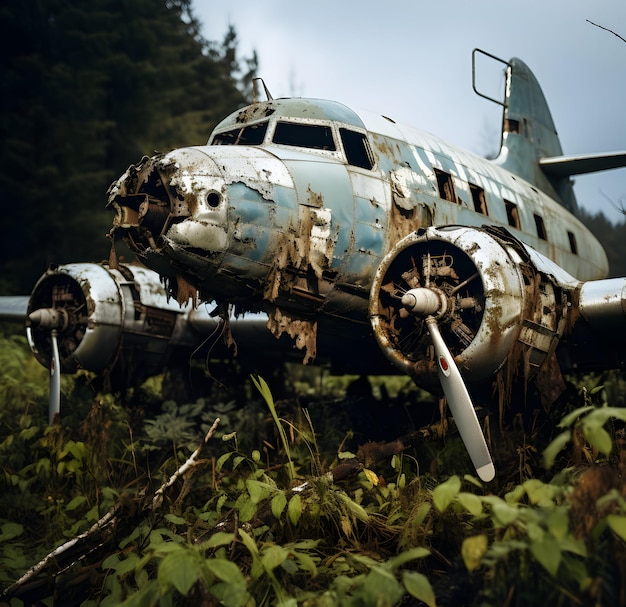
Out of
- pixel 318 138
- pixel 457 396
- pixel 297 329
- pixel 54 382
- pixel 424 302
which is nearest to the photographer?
pixel 457 396

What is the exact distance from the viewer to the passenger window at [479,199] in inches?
301

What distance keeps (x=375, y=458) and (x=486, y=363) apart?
114cm

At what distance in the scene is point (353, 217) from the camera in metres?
6.09

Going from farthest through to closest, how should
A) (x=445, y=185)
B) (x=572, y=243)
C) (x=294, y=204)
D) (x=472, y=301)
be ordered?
(x=572, y=243) < (x=445, y=185) < (x=294, y=204) < (x=472, y=301)

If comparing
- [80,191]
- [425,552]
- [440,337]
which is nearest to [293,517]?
[425,552]

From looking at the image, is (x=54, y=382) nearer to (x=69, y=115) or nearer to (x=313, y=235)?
(x=313, y=235)

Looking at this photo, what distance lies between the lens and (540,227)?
9.09m

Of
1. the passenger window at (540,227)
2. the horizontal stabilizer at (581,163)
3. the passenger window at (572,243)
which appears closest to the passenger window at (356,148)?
the passenger window at (540,227)

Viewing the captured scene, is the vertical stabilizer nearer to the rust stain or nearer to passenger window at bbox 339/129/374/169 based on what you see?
passenger window at bbox 339/129/374/169

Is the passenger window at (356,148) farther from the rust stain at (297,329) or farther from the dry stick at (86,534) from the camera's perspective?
the dry stick at (86,534)

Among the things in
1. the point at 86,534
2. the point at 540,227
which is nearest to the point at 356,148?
the point at 540,227

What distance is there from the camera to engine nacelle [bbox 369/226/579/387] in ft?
16.7

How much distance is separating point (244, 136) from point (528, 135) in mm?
6573

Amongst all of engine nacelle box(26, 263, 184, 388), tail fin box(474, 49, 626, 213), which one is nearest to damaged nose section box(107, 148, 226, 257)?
engine nacelle box(26, 263, 184, 388)
